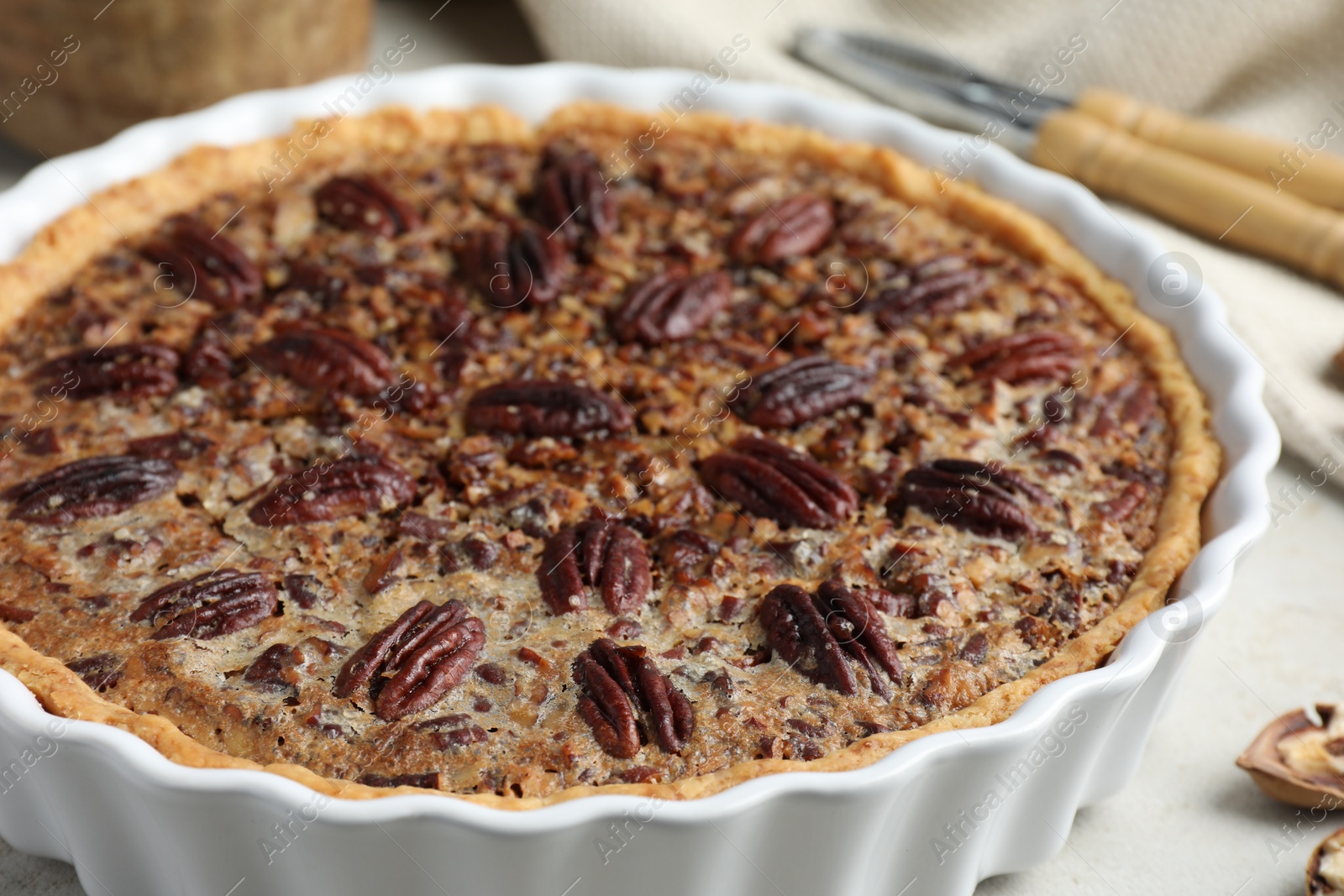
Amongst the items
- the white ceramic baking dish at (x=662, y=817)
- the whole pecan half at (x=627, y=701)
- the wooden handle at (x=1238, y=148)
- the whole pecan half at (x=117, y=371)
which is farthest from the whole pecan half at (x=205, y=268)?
the wooden handle at (x=1238, y=148)

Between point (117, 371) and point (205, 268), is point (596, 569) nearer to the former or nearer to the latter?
point (117, 371)

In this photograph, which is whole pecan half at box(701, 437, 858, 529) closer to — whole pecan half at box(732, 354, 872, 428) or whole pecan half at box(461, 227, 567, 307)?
whole pecan half at box(732, 354, 872, 428)

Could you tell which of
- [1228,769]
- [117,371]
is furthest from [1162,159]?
[117,371]

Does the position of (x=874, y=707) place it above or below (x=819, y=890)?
above

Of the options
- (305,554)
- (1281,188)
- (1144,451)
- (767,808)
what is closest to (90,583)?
(305,554)

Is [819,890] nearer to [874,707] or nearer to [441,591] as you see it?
[874,707]

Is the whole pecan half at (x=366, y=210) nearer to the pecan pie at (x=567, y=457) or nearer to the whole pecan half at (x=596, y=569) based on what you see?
the pecan pie at (x=567, y=457)

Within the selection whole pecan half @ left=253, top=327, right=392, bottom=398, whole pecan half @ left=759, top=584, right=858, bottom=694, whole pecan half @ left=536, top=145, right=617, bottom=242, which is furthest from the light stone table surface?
whole pecan half @ left=536, top=145, right=617, bottom=242
